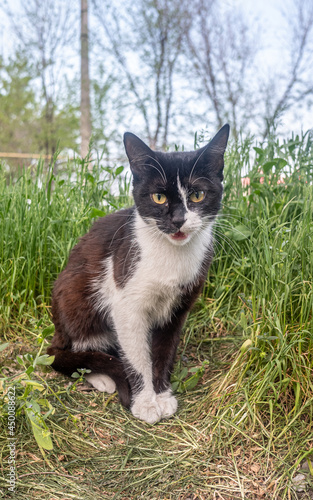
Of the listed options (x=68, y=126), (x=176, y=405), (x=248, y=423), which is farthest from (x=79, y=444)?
(x=68, y=126)

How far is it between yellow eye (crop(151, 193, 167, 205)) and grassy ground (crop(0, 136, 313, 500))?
488mm

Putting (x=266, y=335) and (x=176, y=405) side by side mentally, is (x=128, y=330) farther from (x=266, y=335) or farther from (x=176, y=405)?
(x=266, y=335)

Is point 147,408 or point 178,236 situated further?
point 147,408

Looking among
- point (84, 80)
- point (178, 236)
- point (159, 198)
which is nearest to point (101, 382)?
point (178, 236)

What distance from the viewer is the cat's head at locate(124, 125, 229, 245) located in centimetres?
191

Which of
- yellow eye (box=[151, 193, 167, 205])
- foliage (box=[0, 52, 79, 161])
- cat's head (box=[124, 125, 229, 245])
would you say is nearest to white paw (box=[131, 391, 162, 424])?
cat's head (box=[124, 125, 229, 245])

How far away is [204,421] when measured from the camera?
1960 millimetres

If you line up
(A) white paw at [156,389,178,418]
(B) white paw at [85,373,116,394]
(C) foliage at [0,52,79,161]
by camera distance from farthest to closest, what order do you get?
(C) foliage at [0,52,79,161] → (B) white paw at [85,373,116,394] → (A) white paw at [156,389,178,418]

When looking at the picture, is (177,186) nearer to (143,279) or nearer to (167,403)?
(143,279)

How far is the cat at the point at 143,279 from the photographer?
1.97 meters

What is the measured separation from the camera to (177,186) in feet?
6.35

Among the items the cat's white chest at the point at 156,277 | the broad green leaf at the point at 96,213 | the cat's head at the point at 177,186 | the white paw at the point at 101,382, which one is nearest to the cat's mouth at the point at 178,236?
the cat's head at the point at 177,186

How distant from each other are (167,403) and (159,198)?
1015mm

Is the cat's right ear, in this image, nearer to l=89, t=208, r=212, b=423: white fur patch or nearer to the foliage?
l=89, t=208, r=212, b=423: white fur patch
